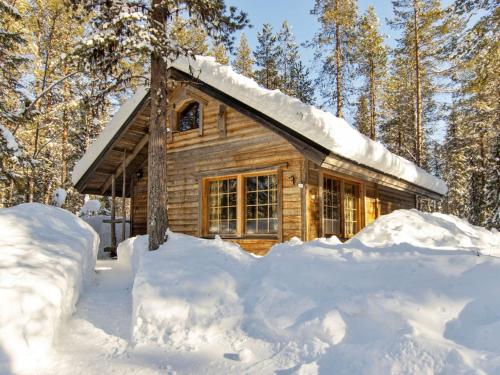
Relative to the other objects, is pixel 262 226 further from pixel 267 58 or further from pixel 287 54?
pixel 287 54

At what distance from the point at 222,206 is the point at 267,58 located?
1665 centimetres

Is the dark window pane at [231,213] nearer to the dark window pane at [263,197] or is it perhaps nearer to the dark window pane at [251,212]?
the dark window pane at [251,212]

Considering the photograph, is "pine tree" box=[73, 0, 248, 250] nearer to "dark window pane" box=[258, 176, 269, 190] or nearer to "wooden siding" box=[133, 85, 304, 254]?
"wooden siding" box=[133, 85, 304, 254]

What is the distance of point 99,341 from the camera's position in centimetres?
355

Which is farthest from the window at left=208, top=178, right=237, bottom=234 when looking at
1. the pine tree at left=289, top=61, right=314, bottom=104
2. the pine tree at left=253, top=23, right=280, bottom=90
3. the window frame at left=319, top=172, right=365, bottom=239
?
the pine tree at left=289, top=61, right=314, bottom=104

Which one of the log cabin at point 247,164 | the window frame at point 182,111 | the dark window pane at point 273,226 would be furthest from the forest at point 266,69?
the dark window pane at point 273,226

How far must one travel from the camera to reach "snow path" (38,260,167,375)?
9.73 ft

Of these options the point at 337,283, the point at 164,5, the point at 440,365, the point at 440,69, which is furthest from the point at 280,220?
the point at 440,69

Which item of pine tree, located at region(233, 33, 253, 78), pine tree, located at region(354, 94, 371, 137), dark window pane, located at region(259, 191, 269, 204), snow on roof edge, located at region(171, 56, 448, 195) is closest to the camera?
snow on roof edge, located at region(171, 56, 448, 195)

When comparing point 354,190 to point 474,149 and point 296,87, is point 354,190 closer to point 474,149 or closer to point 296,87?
point 296,87

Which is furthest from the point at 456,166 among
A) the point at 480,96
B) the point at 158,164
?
the point at 158,164

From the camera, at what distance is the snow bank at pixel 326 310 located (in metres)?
2.62

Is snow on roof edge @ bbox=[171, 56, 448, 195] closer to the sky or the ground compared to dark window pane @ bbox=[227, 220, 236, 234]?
closer to the sky

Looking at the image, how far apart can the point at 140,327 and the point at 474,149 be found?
2574 cm
